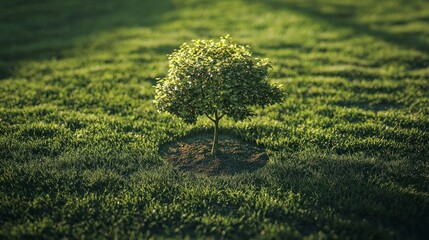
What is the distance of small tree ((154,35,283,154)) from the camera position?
5324 mm

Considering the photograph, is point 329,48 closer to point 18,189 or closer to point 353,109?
point 353,109

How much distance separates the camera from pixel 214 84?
5355 millimetres

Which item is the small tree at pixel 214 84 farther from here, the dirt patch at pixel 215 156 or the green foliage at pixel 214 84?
the dirt patch at pixel 215 156

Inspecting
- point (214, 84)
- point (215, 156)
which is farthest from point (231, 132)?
point (214, 84)

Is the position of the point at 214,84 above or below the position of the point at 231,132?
above

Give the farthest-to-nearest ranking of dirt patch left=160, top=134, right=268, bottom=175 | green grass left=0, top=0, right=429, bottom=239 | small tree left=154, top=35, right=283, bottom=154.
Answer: dirt patch left=160, top=134, right=268, bottom=175
small tree left=154, top=35, right=283, bottom=154
green grass left=0, top=0, right=429, bottom=239

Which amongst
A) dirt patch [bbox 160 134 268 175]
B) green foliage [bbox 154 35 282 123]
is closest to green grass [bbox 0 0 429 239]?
dirt patch [bbox 160 134 268 175]

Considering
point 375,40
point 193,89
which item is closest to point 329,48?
point 375,40

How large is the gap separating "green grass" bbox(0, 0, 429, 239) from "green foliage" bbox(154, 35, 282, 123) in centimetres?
101

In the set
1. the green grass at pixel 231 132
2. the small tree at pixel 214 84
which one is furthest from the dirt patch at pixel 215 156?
the small tree at pixel 214 84

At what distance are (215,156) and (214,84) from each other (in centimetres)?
132

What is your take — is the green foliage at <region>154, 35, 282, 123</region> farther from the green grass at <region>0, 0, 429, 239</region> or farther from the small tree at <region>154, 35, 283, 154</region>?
the green grass at <region>0, 0, 429, 239</region>

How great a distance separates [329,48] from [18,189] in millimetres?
9279

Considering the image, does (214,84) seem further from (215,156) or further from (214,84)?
(215,156)
